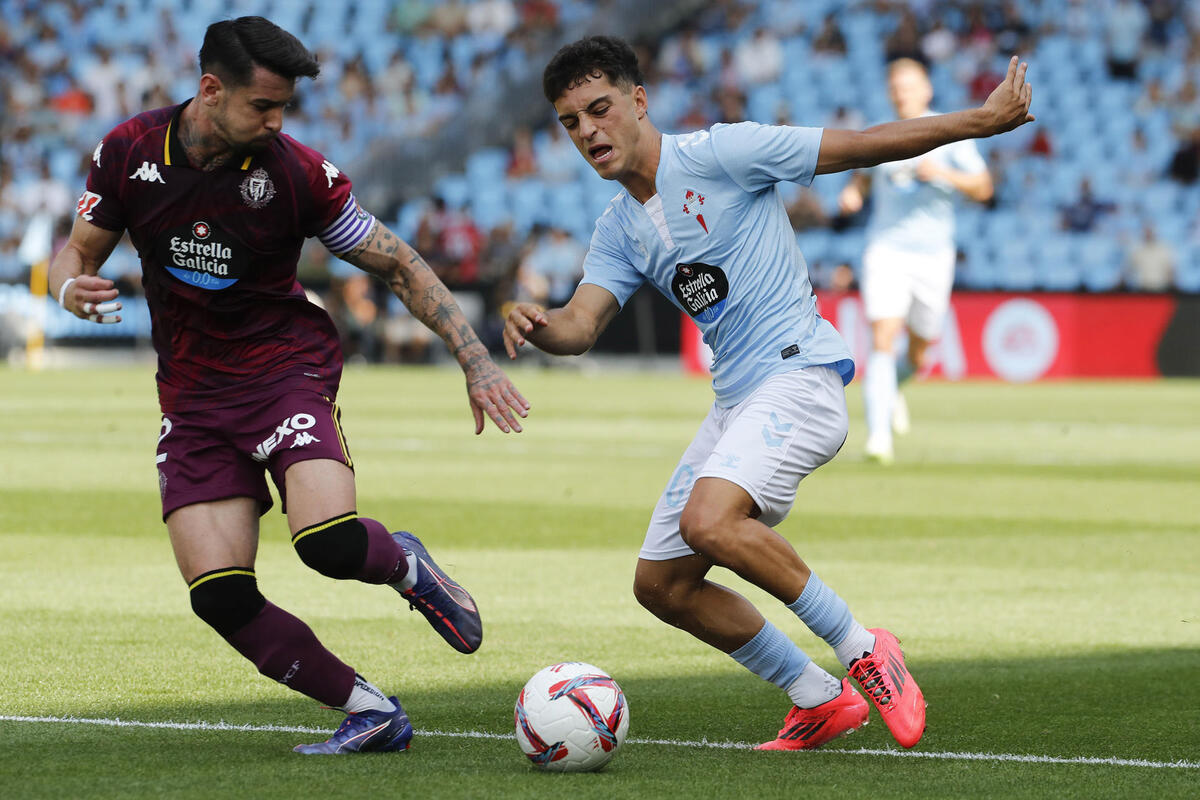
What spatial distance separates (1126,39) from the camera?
32438mm

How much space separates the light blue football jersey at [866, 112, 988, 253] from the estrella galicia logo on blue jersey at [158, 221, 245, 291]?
9617 millimetres

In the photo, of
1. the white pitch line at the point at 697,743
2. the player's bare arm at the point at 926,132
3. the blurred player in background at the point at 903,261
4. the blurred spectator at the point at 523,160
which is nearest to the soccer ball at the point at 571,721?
the white pitch line at the point at 697,743

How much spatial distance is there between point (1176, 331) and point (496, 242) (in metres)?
11.3

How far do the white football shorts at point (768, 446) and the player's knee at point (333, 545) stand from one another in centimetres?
94

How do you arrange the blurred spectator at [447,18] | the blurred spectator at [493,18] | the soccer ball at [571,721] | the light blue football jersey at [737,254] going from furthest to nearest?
the blurred spectator at [447,18], the blurred spectator at [493,18], the light blue football jersey at [737,254], the soccer ball at [571,721]

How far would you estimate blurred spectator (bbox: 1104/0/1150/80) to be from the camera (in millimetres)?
32438

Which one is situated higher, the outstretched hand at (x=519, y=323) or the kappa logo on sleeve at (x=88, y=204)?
the kappa logo on sleeve at (x=88, y=204)

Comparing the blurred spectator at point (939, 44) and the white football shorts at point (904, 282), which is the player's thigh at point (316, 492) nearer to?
the white football shorts at point (904, 282)

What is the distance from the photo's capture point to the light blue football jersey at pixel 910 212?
47.5ft

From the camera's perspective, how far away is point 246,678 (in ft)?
20.9

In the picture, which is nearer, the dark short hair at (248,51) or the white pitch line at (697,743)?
the white pitch line at (697,743)

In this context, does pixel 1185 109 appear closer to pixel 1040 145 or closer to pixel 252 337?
pixel 1040 145

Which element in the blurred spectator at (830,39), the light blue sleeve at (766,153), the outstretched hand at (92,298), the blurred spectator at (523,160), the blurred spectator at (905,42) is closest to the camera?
the outstretched hand at (92,298)

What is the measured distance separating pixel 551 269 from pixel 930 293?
54.3ft
